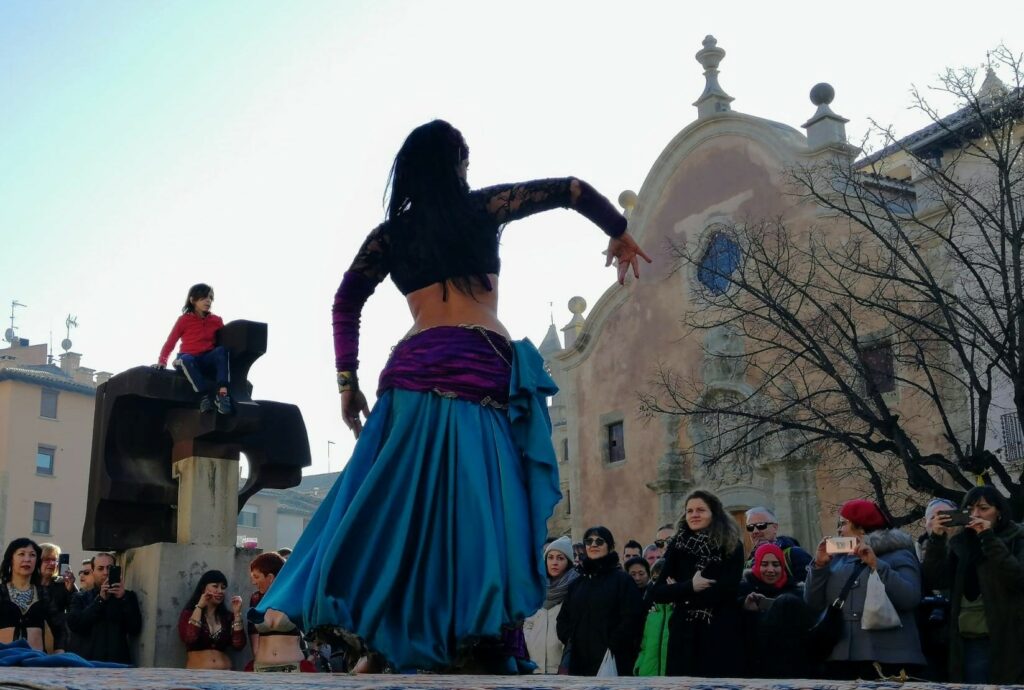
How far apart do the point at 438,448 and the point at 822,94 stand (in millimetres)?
23768

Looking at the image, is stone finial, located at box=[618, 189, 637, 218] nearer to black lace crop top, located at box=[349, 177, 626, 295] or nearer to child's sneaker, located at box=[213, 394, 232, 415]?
child's sneaker, located at box=[213, 394, 232, 415]

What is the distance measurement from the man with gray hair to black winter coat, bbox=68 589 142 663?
402 cm

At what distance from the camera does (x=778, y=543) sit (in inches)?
328

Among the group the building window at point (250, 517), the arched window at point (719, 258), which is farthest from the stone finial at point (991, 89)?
the building window at point (250, 517)

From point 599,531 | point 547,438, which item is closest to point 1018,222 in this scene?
point 599,531

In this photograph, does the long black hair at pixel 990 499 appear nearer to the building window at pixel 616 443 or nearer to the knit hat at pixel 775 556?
the knit hat at pixel 775 556

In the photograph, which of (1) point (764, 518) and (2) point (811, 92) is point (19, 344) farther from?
(1) point (764, 518)

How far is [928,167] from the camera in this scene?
18.0 m

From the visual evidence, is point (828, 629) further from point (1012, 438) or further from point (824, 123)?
point (824, 123)

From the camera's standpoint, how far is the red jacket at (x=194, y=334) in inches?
360

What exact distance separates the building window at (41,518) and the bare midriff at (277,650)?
4990 cm

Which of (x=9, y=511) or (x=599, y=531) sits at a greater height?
(x=9, y=511)

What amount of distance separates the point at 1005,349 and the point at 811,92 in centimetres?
1112

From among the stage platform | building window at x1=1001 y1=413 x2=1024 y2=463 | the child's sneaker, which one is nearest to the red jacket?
the child's sneaker
